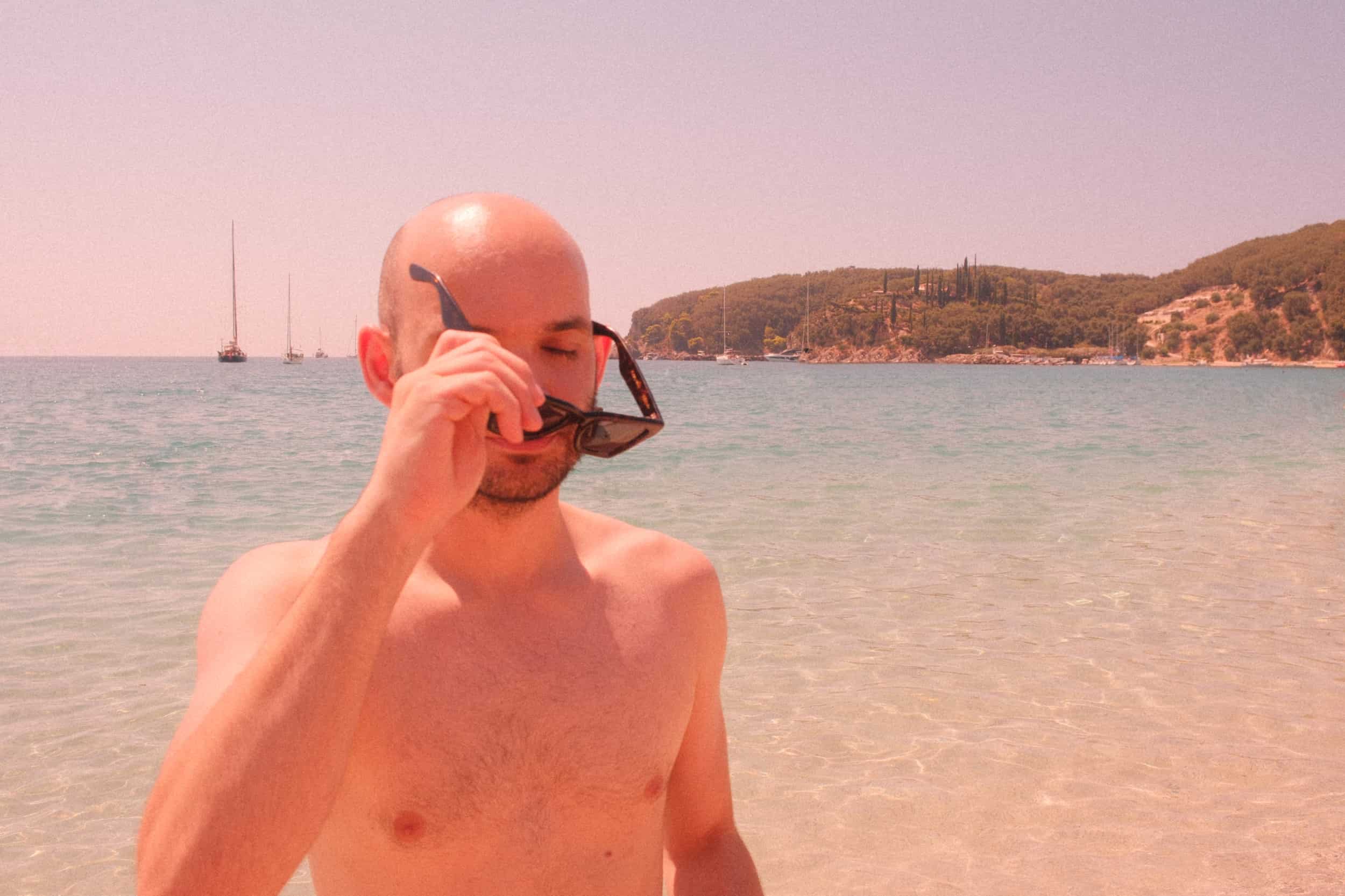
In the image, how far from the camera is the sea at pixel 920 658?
3908 millimetres

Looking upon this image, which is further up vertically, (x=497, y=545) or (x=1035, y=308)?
(x=1035, y=308)

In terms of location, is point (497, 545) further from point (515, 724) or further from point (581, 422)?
point (581, 422)

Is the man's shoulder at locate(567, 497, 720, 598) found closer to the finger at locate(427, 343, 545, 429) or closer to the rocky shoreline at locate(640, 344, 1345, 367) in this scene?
the finger at locate(427, 343, 545, 429)

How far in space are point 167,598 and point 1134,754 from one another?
6056 mm

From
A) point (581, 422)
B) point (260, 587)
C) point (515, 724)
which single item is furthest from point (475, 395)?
point (515, 724)

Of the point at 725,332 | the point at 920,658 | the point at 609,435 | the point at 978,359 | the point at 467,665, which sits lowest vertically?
the point at 920,658

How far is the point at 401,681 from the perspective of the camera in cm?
168

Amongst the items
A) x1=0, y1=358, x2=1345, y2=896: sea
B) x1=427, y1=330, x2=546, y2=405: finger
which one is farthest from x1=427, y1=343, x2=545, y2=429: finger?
x1=0, y1=358, x2=1345, y2=896: sea

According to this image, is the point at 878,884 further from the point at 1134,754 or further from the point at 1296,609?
the point at 1296,609

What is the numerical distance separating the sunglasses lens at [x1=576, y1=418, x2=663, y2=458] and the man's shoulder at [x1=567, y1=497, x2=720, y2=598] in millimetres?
415

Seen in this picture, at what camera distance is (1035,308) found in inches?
6029

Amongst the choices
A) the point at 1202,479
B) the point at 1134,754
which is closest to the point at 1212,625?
the point at 1134,754

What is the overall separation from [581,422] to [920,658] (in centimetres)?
493

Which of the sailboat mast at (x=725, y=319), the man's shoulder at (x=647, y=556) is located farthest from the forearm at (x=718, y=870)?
the sailboat mast at (x=725, y=319)
